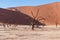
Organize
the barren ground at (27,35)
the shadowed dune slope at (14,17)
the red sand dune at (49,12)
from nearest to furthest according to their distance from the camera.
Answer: the barren ground at (27,35)
the shadowed dune slope at (14,17)
the red sand dune at (49,12)

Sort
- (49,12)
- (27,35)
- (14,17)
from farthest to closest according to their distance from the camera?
1. (49,12)
2. (14,17)
3. (27,35)

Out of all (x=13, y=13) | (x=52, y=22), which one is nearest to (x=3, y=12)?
(x=13, y=13)

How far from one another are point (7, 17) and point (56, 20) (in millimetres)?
15675

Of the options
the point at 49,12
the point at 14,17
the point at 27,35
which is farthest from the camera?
the point at 49,12

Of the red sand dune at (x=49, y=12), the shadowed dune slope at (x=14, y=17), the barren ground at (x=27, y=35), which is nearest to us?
the barren ground at (x=27, y=35)

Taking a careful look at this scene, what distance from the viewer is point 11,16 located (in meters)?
65.5

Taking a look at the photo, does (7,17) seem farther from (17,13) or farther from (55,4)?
(55,4)

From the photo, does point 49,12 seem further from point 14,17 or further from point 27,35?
point 27,35

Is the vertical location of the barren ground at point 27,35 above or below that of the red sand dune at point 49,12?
below

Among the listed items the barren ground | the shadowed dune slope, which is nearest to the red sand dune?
the shadowed dune slope

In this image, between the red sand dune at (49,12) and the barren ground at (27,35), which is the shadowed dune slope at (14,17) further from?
the barren ground at (27,35)

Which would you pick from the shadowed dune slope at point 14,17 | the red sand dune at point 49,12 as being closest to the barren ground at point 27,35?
the shadowed dune slope at point 14,17

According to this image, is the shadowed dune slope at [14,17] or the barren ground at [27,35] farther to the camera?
the shadowed dune slope at [14,17]

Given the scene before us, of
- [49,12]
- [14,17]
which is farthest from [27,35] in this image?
[49,12]
